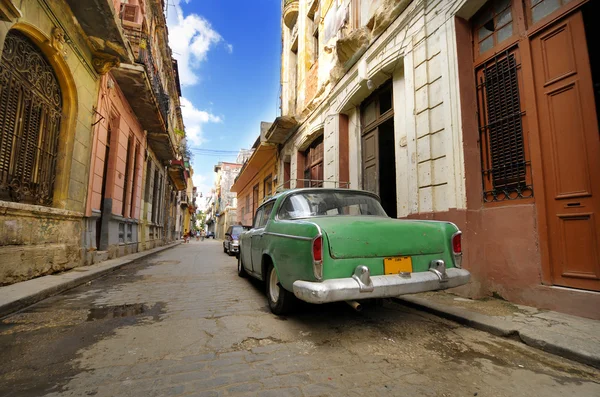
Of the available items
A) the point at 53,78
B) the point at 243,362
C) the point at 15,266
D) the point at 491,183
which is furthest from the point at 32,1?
the point at 491,183

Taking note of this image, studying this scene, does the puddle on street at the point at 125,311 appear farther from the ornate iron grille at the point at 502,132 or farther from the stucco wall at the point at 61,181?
the ornate iron grille at the point at 502,132

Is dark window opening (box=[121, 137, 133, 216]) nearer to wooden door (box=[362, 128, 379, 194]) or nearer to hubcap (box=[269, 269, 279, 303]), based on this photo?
wooden door (box=[362, 128, 379, 194])

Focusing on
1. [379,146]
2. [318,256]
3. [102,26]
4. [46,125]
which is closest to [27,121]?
[46,125]

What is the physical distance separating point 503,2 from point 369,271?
4.97 metres

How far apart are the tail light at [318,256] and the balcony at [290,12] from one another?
14.4 m

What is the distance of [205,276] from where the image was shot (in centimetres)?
667

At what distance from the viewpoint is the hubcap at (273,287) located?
3.67 metres

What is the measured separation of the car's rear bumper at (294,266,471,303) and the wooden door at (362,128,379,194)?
483 centimetres

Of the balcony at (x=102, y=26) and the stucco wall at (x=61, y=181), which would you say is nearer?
the stucco wall at (x=61, y=181)

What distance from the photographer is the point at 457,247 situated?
3.32 m

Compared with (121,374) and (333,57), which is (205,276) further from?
(333,57)

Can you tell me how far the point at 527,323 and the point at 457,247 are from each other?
102 cm

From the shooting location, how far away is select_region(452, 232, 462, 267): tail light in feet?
10.8

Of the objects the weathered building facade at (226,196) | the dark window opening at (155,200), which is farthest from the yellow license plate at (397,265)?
the weathered building facade at (226,196)
